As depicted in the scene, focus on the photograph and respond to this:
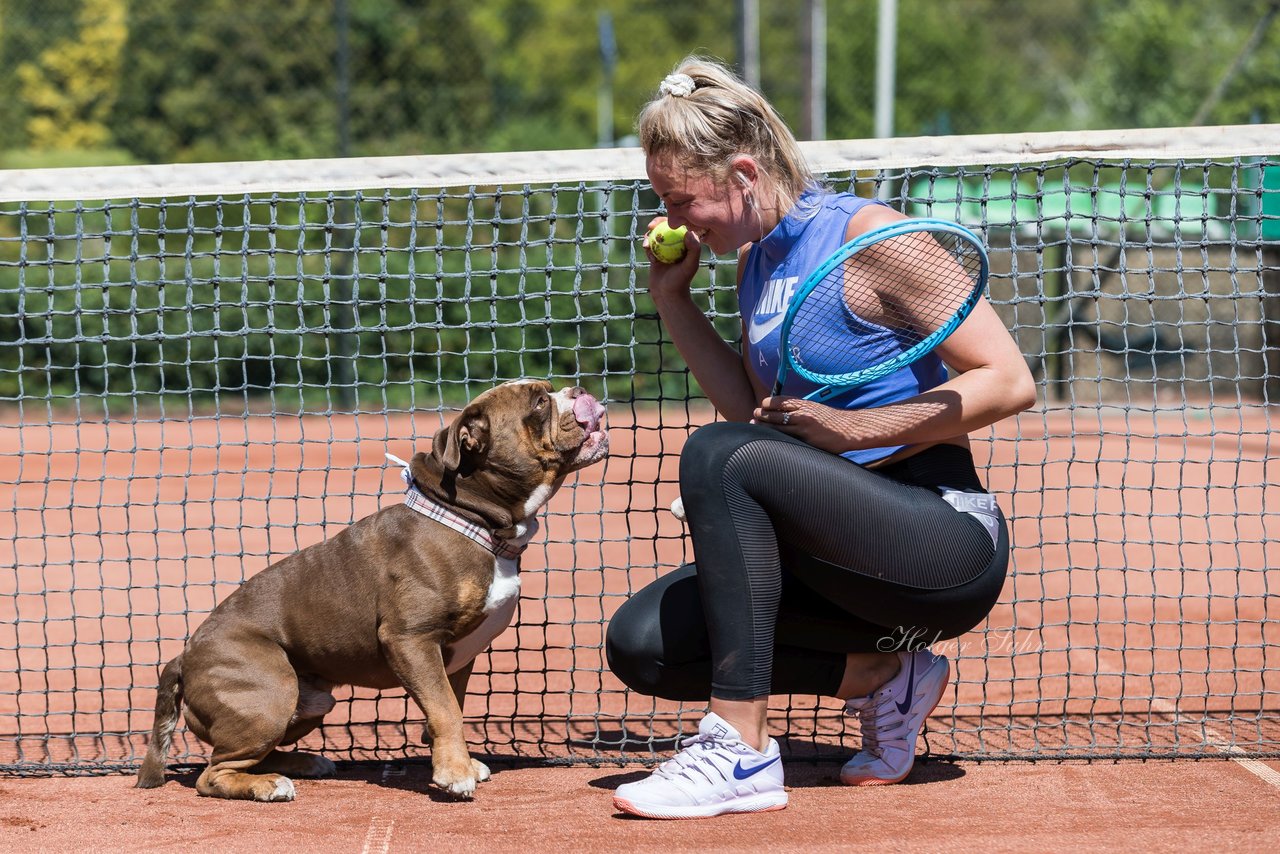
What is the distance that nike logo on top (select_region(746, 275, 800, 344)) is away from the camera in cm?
380

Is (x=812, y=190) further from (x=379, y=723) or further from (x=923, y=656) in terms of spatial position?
(x=379, y=723)

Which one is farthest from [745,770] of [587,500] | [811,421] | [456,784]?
[587,500]

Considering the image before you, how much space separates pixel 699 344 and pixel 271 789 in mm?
1833

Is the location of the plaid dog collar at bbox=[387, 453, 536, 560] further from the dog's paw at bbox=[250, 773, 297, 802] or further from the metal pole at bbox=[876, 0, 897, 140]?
the metal pole at bbox=[876, 0, 897, 140]

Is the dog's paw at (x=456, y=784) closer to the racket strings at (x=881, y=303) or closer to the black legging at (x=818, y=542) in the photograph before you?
the black legging at (x=818, y=542)

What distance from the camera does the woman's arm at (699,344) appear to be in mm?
4215

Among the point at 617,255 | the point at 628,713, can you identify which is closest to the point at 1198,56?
the point at 617,255

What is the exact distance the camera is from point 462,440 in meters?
4.11

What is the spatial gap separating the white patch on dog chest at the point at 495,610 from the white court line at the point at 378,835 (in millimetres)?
529

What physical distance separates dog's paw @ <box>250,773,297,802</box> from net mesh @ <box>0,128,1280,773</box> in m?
0.62

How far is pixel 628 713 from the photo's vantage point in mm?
5125

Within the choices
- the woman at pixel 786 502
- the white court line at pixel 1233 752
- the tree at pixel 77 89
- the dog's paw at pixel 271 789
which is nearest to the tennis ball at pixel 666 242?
the woman at pixel 786 502

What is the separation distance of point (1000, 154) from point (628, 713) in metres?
2.40

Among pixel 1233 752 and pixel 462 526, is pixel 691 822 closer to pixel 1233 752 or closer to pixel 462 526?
pixel 462 526
